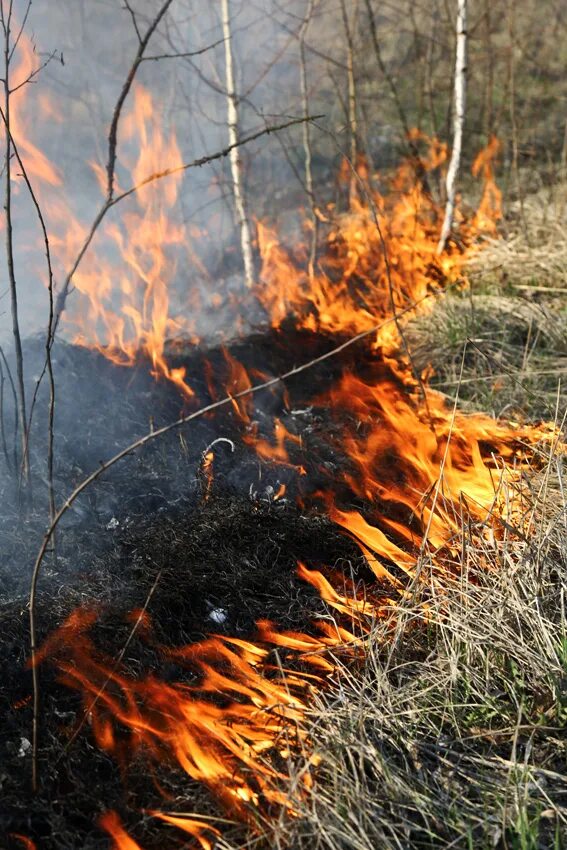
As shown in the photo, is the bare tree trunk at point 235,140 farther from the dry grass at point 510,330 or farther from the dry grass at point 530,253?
the dry grass at point 530,253

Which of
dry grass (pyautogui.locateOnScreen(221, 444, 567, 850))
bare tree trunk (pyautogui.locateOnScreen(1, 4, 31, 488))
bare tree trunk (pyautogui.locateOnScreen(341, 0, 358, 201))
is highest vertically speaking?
bare tree trunk (pyautogui.locateOnScreen(341, 0, 358, 201))

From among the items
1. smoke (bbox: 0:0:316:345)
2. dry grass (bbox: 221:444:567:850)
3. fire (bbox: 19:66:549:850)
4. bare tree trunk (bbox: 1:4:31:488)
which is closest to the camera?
dry grass (bbox: 221:444:567:850)

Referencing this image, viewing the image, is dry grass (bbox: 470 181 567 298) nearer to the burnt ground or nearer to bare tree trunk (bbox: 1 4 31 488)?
the burnt ground

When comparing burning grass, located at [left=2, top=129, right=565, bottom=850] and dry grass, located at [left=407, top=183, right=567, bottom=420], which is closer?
burning grass, located at [left=2, top=129, right=565, bottom=850]

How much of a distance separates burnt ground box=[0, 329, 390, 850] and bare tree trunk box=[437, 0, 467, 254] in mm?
2792

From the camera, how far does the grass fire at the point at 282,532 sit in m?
2.31

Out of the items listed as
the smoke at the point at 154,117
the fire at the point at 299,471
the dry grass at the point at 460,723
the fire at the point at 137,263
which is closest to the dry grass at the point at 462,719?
the dry grass at the point at 460,723

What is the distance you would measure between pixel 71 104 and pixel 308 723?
8.96 metres

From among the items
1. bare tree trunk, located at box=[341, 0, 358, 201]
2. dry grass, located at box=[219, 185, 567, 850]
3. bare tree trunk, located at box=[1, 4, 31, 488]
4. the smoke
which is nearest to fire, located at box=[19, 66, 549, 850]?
dry grass, located at box=[219, 185, 567, 850]

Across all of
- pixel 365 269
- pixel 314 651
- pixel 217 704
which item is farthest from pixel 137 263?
pixel 217 704

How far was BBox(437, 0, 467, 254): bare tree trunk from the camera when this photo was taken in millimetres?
6395

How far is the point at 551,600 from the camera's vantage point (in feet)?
9.45

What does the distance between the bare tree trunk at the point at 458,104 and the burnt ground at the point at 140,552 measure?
9.16ft

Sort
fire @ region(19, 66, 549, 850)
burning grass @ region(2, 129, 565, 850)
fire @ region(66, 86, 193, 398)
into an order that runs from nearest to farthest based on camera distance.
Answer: burning grass @ region(2, 129, 565, 850), fire @ region(19, 66, 549, 850), fire @ region(66, 86, 193, 398)
